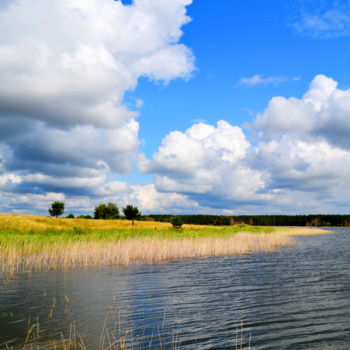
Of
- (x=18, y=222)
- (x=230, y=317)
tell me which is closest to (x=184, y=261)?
(x=230, y=317)

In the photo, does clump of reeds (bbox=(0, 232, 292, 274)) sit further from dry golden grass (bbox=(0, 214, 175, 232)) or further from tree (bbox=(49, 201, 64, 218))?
tree (bbox=(49, 201, 64, 218))

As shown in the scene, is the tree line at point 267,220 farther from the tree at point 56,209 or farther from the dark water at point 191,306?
the dark water at point 191,306

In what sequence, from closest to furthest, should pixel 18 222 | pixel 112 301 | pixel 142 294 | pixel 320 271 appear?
pixel 112 301, pixel 142 294, pixel 320 271, pixel 18 222

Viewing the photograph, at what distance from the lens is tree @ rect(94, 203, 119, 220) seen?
284 ft

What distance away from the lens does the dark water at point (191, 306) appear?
8.78m

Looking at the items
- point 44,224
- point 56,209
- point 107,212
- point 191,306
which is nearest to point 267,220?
point 107,212

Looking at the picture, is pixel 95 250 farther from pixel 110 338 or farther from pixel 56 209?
pixel 56 209

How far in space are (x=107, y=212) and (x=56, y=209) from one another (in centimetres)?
1713

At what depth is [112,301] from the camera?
40.9 ft

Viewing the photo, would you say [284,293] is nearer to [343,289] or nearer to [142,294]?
[343,289]

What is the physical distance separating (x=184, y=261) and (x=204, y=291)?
9.82 m

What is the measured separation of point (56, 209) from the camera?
71.6 metres

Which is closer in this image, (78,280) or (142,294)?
(142,294)

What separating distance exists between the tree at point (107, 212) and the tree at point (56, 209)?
51.4 feet
